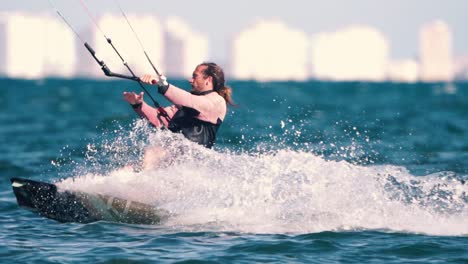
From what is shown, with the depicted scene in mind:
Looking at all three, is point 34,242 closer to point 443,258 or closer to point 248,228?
point 248,228

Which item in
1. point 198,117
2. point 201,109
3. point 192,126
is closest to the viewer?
Result: point 201,109

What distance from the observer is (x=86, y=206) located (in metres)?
10.9

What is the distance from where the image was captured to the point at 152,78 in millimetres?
10031

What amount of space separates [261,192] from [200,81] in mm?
1449

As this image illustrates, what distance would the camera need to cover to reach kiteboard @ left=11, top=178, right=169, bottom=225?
10.8 m

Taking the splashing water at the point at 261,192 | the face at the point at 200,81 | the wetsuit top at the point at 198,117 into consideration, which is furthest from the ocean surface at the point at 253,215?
the face at the point at 200,81

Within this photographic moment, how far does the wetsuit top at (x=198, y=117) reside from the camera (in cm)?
1091

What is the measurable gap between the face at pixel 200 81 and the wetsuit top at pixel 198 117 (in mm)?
58

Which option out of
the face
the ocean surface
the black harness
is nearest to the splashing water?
the ocean surface

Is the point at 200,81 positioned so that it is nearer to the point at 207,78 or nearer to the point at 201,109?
the point at 207,78

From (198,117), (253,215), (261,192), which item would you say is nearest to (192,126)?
(198,117)

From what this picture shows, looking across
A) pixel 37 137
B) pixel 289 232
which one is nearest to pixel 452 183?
pixel 289 232

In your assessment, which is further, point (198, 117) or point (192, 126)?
point (192, 126)

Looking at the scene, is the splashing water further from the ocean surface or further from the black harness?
the black harness
